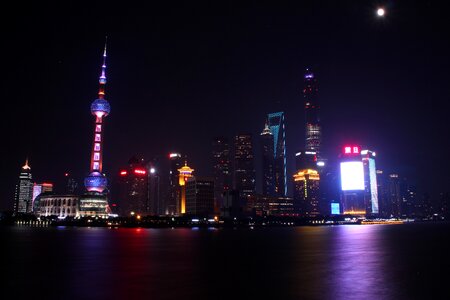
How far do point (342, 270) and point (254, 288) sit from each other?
1421 centimetres

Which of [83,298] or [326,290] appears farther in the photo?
[326,290]

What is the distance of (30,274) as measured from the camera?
38.7 meters

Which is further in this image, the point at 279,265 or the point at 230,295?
the point at 279,265

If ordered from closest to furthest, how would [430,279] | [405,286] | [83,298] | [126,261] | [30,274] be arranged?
[83,298] < [405,286] < [430,279] < [30,274] < [126,261]

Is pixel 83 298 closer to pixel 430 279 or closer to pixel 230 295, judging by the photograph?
pixel 230 295

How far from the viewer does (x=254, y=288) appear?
2986 centimetres

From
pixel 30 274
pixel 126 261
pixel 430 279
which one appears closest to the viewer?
pixel 430 279

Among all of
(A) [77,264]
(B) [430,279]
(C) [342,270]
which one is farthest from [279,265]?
(A) [77,264]

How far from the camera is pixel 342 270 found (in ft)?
134

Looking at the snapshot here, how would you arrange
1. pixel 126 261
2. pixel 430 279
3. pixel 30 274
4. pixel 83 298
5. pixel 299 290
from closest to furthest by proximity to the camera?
pixel 83 298 → pixel 299 290 → pixel 430 279 → pixel 30 274 → pixel 126 261

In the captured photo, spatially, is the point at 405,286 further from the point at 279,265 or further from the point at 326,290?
the point at 279,265

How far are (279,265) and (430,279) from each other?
15.1 meters

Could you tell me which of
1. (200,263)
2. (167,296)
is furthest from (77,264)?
(167,296)

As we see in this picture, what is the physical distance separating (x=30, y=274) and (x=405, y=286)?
3125 cm
